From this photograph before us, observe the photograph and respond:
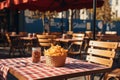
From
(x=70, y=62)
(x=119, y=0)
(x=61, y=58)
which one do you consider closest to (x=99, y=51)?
(x=70, y=62)

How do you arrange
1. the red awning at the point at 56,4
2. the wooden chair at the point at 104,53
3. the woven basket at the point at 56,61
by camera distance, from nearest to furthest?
the woven basket at the point at 56,61
the wooden chair at the point at 104,53
the red awning at the point at 56,4

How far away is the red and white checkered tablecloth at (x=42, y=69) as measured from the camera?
3.06 meters

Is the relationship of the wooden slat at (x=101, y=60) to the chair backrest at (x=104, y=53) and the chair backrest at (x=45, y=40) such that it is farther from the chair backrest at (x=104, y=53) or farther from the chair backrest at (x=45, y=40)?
the chair backrest at (x=45, y=40)

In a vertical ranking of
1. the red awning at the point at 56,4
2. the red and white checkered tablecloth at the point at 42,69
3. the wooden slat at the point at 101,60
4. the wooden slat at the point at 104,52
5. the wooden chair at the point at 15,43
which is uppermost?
the red awning at the point at 56,4

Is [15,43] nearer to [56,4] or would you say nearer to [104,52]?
[56,4]

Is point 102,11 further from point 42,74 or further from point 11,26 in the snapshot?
point 42,74

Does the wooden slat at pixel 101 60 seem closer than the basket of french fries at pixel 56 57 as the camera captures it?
No

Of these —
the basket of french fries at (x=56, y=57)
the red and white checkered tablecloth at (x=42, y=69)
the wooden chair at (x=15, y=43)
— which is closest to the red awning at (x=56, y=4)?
the wooden chair at (x=15, y=43)

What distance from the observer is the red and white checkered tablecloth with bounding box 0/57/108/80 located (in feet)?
10.0

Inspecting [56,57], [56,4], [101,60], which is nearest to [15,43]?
[56,4]

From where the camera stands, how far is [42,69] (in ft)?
11.0

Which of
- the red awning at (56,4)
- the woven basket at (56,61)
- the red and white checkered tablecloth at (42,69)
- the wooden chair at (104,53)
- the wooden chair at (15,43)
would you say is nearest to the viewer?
the red and white checkered tablecloth at (42,69)

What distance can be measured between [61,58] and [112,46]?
987mm

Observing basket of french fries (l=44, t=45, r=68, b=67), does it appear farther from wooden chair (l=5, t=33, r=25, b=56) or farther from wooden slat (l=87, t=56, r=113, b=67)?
wooden chair (l=5, t=33, r=25, b=56)
